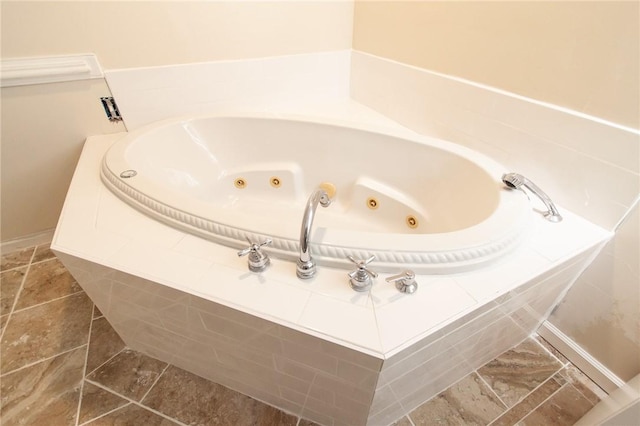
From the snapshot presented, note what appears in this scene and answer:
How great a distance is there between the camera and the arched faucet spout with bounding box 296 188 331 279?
0.61 m

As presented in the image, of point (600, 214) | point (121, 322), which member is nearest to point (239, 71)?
point (121, 322)

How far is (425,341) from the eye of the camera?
1.94 feet

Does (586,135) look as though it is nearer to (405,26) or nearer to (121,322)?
(405,26)

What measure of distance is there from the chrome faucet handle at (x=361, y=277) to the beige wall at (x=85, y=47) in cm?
129

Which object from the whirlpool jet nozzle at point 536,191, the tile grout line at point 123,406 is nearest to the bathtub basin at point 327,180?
the whirlpool jet nozzle at point 536,191

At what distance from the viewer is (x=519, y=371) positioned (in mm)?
1008

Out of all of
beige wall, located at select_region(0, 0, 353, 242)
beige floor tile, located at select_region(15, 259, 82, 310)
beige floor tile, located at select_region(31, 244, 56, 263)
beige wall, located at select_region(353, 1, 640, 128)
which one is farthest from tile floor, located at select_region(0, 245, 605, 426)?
beige wall, located at select_region(353, 1, 640, 128)

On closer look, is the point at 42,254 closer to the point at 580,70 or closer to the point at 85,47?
the point at 85,47

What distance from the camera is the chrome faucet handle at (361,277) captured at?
0.63m

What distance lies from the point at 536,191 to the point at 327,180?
86cm

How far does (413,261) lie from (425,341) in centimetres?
17

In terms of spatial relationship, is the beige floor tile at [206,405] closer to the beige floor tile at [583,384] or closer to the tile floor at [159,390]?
the tile floor at [159,390]

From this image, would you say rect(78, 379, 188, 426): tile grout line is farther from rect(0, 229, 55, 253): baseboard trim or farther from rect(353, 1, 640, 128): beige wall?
rect(353, 1, 640, 128): beige wall

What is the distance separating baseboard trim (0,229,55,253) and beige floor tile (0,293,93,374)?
0.46 meters
